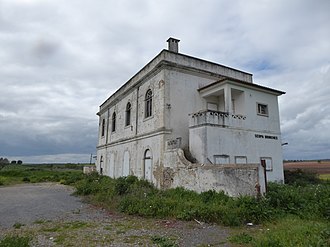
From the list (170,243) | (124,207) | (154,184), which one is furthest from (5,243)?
(154,184)

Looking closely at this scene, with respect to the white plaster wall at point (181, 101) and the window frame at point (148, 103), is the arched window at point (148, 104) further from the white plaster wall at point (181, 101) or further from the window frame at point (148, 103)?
the white plaster wall at point (181, 101)

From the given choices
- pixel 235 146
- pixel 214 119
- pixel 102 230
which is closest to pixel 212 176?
pixel 214 119

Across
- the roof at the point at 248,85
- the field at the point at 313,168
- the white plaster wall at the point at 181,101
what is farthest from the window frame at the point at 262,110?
the field at the point at 313,168

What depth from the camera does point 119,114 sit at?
2095 cm

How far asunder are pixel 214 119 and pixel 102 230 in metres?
7.38

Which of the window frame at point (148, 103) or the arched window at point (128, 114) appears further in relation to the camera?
the arched window at point (128, 114)

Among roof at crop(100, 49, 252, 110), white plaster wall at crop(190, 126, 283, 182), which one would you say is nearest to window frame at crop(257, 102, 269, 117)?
white plaster wall at crop(190, 126, 283, 182)

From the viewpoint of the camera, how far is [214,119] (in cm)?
1189

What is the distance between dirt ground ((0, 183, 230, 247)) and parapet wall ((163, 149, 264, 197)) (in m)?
2.02

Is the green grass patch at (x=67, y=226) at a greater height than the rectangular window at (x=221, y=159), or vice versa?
the rectangular window at (x=221, y=159)

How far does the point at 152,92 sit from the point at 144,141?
317 centimetres

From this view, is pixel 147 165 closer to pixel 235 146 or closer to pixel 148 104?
pixel 148 104

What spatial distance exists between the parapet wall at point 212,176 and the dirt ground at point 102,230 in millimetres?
2019

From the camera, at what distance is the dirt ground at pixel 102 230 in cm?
562
